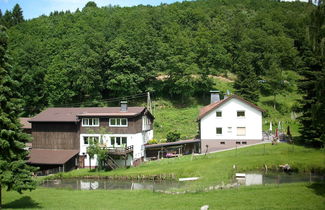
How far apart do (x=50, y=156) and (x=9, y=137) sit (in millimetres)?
21459

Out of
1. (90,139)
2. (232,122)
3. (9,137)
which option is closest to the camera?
(9,137)

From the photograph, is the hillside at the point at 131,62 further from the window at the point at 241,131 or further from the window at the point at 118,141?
the window at the point at 118,141

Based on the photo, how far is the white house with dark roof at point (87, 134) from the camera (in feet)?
141

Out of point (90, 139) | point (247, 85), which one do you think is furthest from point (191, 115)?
point (90, 139)

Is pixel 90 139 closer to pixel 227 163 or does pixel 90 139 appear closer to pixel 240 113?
pixel 227 163

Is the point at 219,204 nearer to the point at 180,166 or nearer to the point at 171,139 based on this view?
the point at 180,166

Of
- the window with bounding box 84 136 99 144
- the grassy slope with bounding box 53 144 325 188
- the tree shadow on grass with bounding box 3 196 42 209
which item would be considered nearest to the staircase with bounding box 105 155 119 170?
the grassy slope with bounding box 53 144 325 188

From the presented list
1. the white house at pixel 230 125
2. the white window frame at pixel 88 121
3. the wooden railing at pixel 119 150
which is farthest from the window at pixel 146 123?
the white house at pixel 230 125

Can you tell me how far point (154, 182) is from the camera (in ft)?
109

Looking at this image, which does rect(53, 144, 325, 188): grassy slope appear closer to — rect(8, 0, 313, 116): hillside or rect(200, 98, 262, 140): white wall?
rect(200, 98, 262, 140): white wall

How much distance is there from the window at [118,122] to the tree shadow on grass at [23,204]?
18142 millimetres

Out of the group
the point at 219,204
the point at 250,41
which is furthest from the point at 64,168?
the point at 250,41

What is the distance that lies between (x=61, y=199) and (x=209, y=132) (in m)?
24.9

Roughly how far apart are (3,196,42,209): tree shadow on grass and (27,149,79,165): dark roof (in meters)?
13.1
